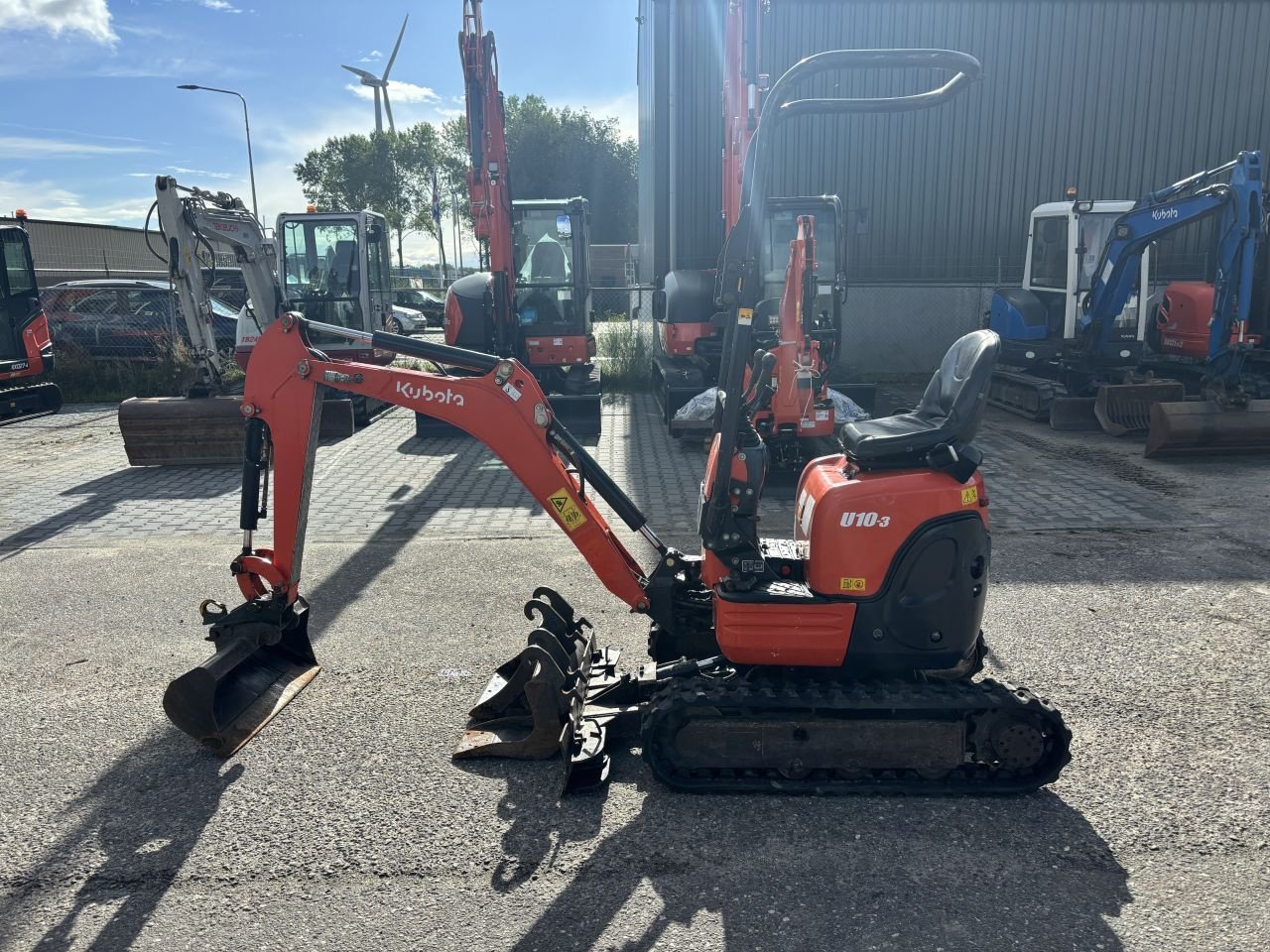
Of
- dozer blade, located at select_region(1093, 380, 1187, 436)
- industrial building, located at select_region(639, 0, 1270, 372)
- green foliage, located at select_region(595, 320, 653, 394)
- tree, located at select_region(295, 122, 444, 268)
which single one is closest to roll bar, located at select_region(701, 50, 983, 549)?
dozer blade, located at select_region(1093, 380, 1187, 436)

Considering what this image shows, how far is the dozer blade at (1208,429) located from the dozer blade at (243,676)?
9.53m

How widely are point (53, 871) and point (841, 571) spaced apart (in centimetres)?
338

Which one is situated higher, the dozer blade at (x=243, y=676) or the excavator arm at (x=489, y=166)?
the excavator arm at (x=489, y=166)

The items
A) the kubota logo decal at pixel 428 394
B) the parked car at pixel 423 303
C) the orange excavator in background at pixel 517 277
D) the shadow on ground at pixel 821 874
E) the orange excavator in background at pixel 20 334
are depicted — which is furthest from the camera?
the parked car at pixel 423 303

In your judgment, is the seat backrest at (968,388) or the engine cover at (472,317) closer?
the seat backrest at (968,388)

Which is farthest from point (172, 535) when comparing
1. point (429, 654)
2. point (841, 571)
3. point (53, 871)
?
point (841, 571)

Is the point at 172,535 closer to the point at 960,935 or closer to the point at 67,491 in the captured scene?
the point at 67,491

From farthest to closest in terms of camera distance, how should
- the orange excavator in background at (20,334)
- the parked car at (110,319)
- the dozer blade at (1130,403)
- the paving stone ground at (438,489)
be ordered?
the parked car at (110,319), the orange excavator in background at (20,334), the dozer blade at (1130,403), the paving stone ground at (438,489)

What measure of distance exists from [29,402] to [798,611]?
47.1 feet

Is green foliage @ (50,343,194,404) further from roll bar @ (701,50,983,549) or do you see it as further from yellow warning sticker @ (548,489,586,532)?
roll bar @ (701,50,983,549)

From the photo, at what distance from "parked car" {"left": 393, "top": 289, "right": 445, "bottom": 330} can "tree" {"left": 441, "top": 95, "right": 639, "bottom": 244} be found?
70.2 ft

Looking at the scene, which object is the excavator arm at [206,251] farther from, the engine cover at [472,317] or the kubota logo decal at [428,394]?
the kubota logo decal at [428,394]

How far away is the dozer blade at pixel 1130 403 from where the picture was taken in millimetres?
12125

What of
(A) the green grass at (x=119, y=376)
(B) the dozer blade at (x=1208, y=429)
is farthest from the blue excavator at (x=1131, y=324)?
(A) the green grass at (x=119, y=376)
